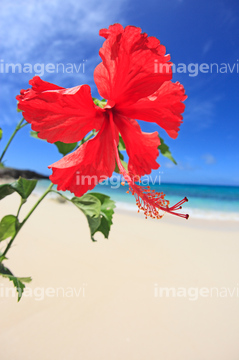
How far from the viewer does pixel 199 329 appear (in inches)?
56.0

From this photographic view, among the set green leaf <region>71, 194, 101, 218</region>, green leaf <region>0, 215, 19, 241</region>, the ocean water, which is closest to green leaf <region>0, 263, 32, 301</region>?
green leaf <region>0, 215, 19, 241</region>

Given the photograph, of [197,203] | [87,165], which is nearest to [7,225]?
[87,165]

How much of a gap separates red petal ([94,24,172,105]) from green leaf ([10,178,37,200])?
0.96 ft

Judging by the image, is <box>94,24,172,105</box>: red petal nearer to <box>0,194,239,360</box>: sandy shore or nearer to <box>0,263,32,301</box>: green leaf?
<box>0,263,32,301</box>: green leaf

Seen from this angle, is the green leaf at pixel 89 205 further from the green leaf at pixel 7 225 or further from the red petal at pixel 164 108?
the red petal at pixel 164 108

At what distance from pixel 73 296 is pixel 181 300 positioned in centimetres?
70

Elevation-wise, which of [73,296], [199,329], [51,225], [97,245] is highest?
[51,225]

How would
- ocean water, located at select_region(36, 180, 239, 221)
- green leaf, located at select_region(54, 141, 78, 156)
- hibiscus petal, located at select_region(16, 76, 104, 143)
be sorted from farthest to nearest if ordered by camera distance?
ocean water, located at select_region(36, 180, 239, 221)
green leaf, located at select_region(54, 141, 78, 156)
hibiscus petal, located at select_region(16, 76, 104, 143)

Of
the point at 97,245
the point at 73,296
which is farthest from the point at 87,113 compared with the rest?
the point at 97,245

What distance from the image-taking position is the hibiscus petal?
290 millimetres

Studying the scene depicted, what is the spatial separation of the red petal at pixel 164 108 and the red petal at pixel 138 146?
0.05ft

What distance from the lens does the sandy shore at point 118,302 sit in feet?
3.94

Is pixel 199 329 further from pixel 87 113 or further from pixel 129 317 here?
pixel 87 113

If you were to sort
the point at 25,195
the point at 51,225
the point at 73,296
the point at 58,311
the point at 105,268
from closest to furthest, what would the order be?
the point at 25,195 → the point at 58,311 → the point at 73,296 → the point at 105,268 → the point at 51,225
